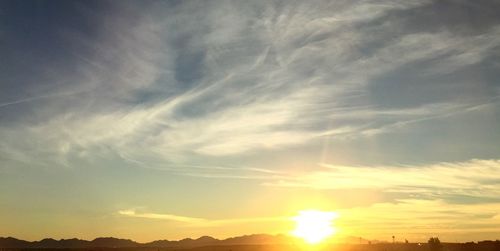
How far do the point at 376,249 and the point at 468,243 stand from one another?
20473 millimetres

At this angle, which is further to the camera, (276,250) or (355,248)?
(276,250)

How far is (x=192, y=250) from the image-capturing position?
135 meters

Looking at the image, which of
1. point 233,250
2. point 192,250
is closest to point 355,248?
point 233,250

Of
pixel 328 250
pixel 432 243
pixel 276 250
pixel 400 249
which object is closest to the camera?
pixel 432 243

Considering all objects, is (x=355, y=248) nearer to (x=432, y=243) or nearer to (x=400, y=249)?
(x=400, y=249)

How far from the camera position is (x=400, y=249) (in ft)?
364

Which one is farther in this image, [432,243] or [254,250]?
[254,250]

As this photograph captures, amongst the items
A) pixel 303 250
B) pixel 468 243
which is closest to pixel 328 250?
pixel 303 250

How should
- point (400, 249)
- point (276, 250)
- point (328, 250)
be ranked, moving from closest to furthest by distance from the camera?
point (400, 249)
point (328, 250)
point (276, 250)

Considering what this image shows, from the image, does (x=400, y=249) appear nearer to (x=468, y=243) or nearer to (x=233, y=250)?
(x=468, y=243)

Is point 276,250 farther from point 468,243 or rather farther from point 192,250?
point 468,243

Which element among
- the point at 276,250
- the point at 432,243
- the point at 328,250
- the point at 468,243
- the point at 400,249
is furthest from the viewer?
the point at 276,250

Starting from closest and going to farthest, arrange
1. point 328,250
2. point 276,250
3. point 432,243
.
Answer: point 432,243
point 328,250
point 276,250

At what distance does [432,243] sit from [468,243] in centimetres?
1912
